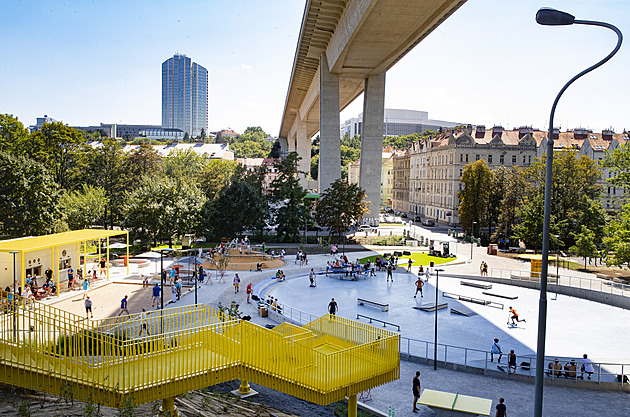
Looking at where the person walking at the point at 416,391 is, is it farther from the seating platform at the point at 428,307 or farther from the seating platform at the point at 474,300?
the seating platform at the point at 474,300

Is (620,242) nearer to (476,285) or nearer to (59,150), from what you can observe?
(476,285)

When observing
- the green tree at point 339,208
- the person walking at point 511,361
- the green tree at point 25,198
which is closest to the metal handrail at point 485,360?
the person walking at point 511,361

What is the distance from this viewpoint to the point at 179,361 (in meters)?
9.28

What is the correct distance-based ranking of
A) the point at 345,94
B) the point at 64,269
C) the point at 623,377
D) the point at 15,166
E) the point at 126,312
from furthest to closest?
1. the point at 345,94
2. the point at 15,166
3. the point at 64,269
4. the point at 126,312
5. the point at 623,377

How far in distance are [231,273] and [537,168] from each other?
33263mm

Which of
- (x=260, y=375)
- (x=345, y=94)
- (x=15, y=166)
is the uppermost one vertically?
(x=345, y=94)

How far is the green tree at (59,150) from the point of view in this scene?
44.8 meters

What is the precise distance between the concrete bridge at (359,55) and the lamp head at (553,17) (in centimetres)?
2552

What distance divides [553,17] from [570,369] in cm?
1223

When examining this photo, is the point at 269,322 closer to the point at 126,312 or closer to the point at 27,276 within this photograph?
the point at 126,312

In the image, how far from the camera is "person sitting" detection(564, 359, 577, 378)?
49.1 ft

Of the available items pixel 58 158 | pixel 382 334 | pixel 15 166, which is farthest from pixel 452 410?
pixel 58 158

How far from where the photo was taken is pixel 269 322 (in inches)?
805

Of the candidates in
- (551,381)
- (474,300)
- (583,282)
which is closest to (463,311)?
(474,300)
